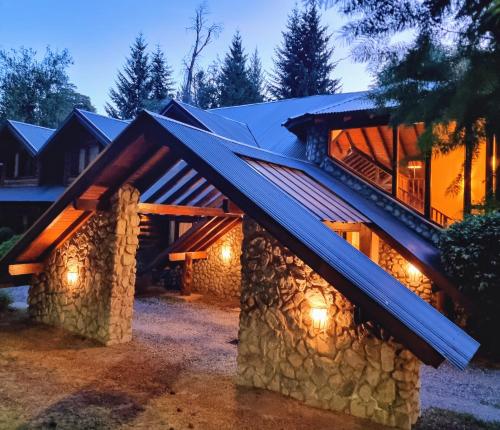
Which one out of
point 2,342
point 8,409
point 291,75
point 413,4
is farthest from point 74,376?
point 291,75

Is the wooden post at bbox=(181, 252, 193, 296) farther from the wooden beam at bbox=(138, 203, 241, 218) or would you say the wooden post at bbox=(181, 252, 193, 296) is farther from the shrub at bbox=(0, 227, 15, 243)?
the shrub at bbox=(0, 227, 15, 243)

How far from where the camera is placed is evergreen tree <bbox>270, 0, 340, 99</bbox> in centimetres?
3070

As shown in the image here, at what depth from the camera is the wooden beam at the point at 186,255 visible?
39.4 feet

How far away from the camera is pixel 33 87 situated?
30109 millimetres

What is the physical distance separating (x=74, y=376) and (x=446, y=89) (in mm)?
5871

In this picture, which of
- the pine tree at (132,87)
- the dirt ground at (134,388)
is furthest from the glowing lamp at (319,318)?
the pine tree at (132,87)

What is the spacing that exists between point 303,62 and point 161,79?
1242 centimetres

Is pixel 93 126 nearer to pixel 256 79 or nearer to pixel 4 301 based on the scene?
pixel 4 301

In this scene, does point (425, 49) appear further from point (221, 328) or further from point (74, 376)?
point (221, 328)

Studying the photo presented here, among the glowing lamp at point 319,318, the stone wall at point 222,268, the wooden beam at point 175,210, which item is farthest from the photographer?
the stone wall at point 222,268

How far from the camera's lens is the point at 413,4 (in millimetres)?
2635

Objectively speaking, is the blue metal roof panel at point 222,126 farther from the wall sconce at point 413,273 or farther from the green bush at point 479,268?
the green bush at point 479,268

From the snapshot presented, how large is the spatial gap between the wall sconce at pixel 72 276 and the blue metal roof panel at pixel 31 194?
28.1ft

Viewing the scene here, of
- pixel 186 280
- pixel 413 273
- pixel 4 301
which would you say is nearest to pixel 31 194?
pixel 186 280
